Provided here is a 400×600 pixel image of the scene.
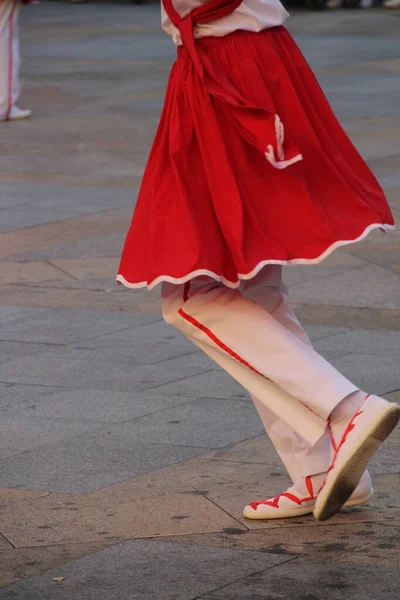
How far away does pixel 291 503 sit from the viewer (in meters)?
3.78

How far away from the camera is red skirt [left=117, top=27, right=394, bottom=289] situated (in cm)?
349

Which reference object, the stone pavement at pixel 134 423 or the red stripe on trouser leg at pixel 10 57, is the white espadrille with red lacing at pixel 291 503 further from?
the red stripe on trouser leg at pixel 10 57

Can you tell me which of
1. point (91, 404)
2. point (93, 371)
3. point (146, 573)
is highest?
point (146, 573)

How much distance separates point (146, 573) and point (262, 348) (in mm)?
684

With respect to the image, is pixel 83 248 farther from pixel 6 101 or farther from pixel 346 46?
pixel 346 46

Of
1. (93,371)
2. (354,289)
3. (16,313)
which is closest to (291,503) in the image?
(93,371)

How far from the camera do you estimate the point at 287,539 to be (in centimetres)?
362

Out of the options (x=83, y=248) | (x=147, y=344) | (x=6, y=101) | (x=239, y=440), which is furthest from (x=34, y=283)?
(x=6, y=101)

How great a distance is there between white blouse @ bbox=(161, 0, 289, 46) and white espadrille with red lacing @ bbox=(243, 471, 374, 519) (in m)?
1.30

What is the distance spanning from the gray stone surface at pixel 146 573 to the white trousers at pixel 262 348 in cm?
41

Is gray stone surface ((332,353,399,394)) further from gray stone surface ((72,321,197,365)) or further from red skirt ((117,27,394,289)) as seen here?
red skirt ((117,27,394,289))

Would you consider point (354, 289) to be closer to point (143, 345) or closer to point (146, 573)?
point (143, 345)

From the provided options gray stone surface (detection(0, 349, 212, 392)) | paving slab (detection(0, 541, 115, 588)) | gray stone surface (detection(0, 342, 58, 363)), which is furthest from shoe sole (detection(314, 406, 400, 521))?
gray stone surface (detection(0, 342, 58, 363))

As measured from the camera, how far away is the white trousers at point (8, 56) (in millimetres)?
12208
